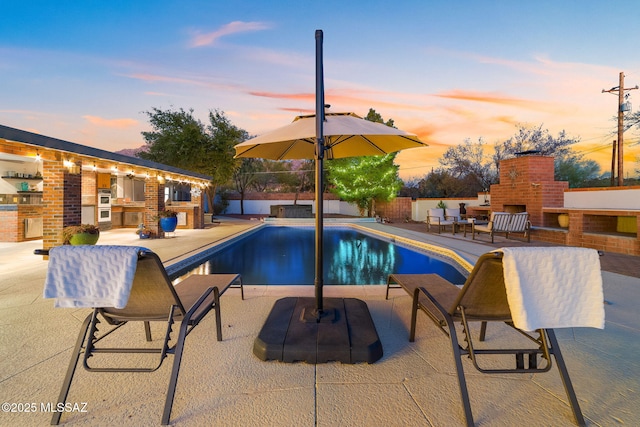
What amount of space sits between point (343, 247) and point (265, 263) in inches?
132

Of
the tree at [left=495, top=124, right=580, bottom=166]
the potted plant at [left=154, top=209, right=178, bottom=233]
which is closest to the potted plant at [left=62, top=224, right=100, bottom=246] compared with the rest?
the potted plant at [left=154, top=209, right=178, bottom=233]

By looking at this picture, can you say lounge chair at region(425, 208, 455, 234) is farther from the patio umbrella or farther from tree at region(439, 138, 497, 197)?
tree at region(439, 138, 497, 197)

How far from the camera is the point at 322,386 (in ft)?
6.03

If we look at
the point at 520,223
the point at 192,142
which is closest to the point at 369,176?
the point at 520,223

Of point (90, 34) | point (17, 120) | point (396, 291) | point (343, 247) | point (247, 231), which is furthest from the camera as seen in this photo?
point (17, 120)

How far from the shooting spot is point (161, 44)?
1178cm

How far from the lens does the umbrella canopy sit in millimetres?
2461

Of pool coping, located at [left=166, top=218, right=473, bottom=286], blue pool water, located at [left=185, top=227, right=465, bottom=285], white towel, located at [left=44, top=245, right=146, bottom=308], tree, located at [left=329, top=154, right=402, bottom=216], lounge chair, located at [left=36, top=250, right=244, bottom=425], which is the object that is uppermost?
tree, located at [left=329, top=154, right=402, bottom=216]

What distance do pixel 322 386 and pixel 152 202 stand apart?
33.7ft

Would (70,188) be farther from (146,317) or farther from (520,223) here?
(520,223)

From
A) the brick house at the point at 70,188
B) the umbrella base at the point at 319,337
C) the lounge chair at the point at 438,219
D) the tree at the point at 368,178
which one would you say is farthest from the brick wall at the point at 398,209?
the umbrella base at the point at 319,337

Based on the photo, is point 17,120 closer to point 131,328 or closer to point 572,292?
point 131,328

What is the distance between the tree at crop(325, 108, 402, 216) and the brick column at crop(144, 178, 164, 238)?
11.5 metres

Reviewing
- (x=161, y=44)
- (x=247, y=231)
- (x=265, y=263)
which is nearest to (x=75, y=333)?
(x=265, y=263)
